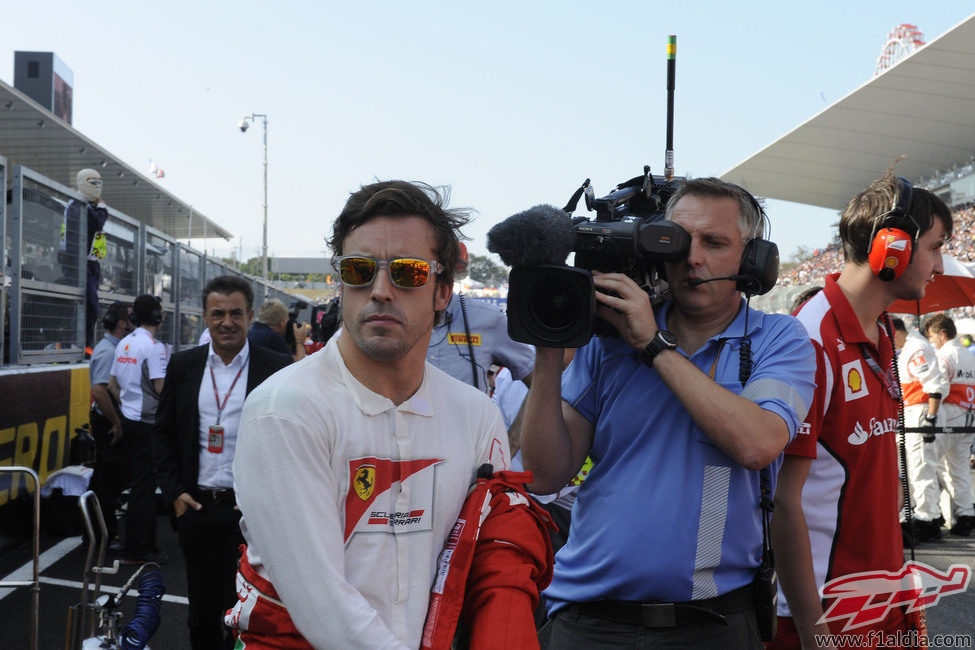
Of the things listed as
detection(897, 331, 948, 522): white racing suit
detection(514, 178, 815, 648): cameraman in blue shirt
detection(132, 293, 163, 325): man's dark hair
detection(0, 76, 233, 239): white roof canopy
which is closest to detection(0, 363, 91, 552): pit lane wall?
detection(132, 293, 163, 325): man's dark hair

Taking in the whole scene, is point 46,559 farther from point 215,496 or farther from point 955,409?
point 955,409

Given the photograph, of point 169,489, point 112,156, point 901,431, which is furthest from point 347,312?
point 112,156

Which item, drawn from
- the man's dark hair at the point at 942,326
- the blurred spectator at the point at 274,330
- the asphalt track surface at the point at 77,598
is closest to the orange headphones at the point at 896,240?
the asphalt track surface at the point at 77,598

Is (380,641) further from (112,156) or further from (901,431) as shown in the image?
(112,156)

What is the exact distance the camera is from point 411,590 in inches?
68.6

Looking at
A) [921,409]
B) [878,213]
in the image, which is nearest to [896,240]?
[878,213]

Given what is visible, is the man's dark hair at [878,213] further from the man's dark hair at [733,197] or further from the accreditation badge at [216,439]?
the accreditation badge at [216,439]

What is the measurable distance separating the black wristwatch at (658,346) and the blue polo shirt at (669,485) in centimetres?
14

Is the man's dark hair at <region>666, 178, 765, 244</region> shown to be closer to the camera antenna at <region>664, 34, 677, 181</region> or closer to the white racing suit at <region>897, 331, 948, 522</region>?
the camera antenna at <region>664, 34, 677, 181</region>

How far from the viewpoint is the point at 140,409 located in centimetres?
705

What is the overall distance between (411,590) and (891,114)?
34007mm

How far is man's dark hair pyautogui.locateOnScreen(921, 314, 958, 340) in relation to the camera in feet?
29.8

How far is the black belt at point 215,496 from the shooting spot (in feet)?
14.0

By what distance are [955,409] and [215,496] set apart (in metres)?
7.77
